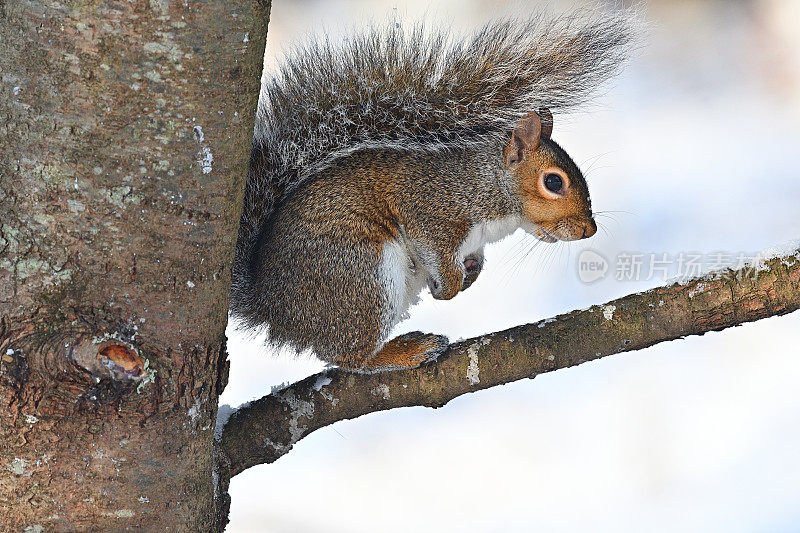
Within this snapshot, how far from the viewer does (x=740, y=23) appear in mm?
2787

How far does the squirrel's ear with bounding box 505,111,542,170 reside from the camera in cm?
149

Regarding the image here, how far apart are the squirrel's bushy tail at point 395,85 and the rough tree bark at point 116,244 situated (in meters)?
0.43

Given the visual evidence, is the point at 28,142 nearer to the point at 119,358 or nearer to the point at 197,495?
the point at 119,358

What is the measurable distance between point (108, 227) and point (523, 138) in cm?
87

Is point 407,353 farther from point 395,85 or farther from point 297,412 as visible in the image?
point 395,85

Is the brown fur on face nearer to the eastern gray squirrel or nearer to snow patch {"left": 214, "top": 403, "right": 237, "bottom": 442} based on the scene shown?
the eastern gray squirrel

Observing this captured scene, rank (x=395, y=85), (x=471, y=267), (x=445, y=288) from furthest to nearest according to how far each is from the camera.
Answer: (x=471, y=267) → (x=445, y=288) → (x=395, y=85)

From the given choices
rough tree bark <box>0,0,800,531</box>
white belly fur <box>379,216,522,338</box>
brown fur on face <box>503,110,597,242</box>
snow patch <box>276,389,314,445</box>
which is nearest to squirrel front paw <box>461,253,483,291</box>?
white belly fur <box>379,216,522,338</box>

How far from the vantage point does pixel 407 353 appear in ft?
4.56

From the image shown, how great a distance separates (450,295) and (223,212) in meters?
0.66

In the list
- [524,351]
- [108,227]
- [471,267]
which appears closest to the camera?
[108,227]

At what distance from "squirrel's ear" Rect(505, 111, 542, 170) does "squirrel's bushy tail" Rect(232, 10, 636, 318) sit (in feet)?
0.26

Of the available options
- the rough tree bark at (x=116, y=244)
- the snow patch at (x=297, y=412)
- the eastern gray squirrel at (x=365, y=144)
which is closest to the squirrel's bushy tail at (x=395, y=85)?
the eastern gray squirrel at (x=365, y=144)

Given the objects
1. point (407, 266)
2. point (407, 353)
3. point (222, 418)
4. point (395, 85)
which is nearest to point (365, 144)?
point (395, 85)
